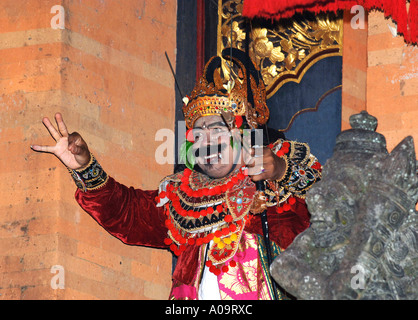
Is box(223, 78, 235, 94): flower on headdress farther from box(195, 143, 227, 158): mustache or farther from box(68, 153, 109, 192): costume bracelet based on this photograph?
box(68, 153, 109, 192): costume bracelet

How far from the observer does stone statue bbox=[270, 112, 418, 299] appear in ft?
14.8

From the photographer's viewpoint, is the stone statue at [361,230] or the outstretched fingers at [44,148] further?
the outstretched fingers at [44,148]

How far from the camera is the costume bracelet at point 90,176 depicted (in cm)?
626

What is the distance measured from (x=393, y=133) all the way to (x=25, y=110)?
2.14 meters

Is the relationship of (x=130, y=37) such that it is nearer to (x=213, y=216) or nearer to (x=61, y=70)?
(x=61, y=70)

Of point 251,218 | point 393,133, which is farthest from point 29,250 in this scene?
point 393,133

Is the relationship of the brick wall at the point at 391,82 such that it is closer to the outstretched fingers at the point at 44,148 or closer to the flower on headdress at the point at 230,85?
the flower on headdress at the point at 230,85

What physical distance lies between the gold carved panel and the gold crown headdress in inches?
21.0

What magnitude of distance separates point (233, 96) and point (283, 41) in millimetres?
1094

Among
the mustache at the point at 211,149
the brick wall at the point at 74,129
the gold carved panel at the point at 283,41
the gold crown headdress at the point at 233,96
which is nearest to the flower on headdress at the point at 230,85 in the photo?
the gold crown headdress at the point at 233,96

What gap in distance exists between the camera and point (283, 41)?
7297mm

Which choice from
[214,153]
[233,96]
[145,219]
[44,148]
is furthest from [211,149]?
[44,148]

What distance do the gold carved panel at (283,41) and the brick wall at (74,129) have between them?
64 centimetres
